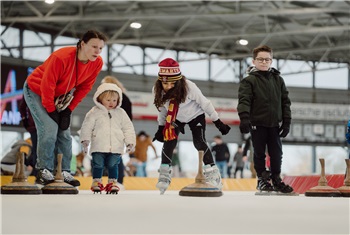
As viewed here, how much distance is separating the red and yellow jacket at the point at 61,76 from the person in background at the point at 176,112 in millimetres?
531

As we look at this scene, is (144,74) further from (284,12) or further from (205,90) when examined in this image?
(284,12)

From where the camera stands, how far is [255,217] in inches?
94.0

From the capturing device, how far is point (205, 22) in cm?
2130

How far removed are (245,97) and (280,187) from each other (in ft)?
2.48

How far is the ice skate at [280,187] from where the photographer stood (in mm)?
5025

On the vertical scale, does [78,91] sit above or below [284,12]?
below

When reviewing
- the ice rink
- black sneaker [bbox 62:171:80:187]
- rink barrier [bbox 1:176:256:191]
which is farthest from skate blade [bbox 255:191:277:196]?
rink barrier [bbox 1:176:256:191]

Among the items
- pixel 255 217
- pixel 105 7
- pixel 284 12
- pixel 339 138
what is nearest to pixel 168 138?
pixel 255 217

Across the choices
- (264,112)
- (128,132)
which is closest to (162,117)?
(128,132)

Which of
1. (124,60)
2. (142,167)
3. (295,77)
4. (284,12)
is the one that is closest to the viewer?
(142,167)

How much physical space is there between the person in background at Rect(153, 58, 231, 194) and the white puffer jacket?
31 centimetres

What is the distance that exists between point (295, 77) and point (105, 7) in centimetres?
896

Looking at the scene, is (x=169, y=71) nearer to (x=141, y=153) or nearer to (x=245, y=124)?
(x=245, y=124)

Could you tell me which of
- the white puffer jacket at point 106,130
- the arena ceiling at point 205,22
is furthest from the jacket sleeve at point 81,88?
the arena ceiling at point 205,22
